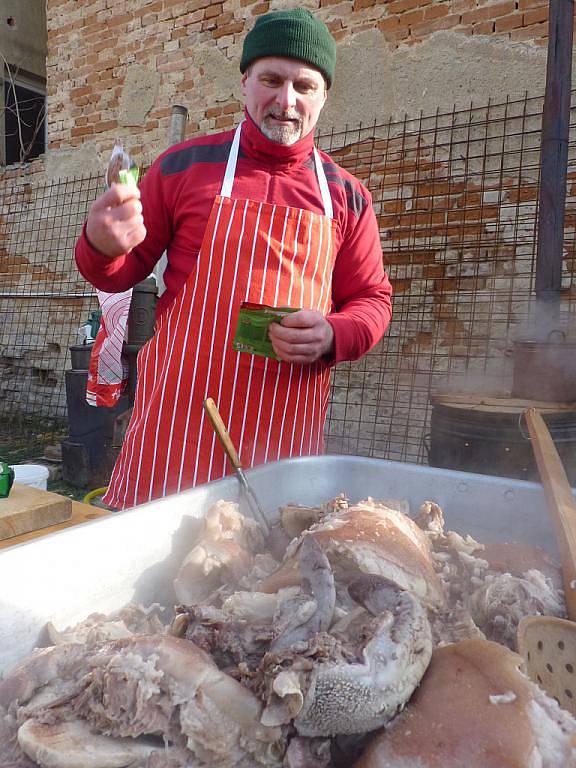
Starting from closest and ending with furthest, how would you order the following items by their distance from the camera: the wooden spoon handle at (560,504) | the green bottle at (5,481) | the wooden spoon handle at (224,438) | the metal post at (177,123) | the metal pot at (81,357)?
the wooden spoon handle at (560,504) → the wooden spoon handle at (224,438) → the green bottle at (5,481) → the metal post at (177,123) → the metal pot at (81,357)

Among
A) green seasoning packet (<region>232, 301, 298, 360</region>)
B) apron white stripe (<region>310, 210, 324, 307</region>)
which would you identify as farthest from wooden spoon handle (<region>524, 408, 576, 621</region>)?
apron white stripe (<region>310, 210, 324, 307</region>)

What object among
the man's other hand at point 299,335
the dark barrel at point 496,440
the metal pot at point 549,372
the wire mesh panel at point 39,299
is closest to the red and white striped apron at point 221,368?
the man's other hand at point 299,335

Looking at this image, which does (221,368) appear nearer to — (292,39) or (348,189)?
(348,189)

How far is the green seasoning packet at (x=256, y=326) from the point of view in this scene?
167 centimetres

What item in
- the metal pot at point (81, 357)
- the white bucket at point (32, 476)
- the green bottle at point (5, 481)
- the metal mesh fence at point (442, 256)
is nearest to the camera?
the green bottle at point (5, 481)

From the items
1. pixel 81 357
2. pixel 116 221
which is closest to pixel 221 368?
pixel 116 221

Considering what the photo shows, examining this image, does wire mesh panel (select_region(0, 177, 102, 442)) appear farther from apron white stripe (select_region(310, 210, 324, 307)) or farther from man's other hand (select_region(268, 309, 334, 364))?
man's other hand (select_region(268, 309, 334, 364))

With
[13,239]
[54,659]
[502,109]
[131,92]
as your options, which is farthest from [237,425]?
[13,239]

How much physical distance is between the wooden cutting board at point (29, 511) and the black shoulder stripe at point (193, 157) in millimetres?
1152

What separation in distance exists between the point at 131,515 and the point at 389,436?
3.65m

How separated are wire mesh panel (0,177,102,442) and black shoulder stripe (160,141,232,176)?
4481 millimetres

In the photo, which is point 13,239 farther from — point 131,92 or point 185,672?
point 185,672

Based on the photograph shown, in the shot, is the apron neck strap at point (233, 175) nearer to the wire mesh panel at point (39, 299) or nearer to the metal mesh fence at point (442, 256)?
the metal mesh fence at point (442, 256)

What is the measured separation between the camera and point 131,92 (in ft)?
19.7
